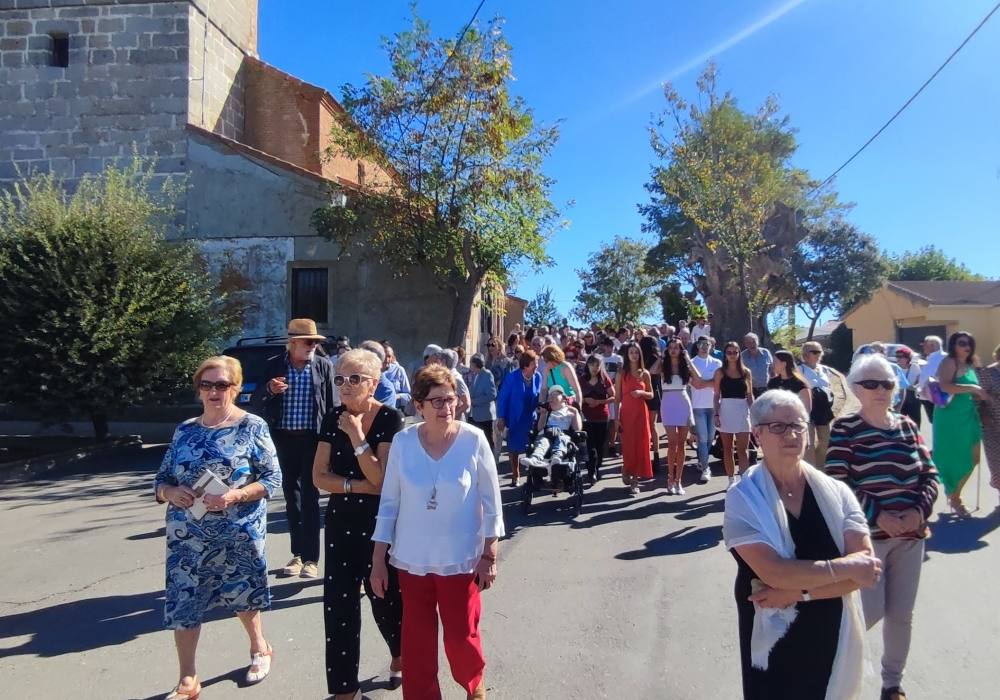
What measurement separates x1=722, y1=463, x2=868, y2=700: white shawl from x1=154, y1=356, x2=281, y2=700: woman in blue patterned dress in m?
2.52

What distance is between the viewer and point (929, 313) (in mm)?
37188

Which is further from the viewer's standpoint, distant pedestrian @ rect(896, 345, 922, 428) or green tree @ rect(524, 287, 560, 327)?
green tree @ rect(524, 287, 560, 327)

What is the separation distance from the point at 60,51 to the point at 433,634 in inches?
823

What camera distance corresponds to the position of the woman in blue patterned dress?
3482mm

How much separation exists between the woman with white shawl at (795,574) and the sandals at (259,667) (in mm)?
2653

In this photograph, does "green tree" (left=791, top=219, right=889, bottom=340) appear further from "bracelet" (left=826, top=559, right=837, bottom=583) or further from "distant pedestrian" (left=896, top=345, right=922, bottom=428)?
"bracelet" (left=826, top=559, right=837, bottom=583)

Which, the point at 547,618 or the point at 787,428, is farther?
the point at 547,618

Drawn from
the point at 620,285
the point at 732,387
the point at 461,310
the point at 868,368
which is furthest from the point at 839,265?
the point at 868,368

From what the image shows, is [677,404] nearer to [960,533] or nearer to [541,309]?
[960,533]

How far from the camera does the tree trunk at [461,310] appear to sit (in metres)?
15.6

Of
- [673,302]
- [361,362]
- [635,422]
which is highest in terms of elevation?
[673,302]

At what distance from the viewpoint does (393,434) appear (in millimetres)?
3445

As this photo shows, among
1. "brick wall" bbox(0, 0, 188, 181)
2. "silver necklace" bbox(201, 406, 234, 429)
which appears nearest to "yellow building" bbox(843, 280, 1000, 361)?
"brick wall" bbox(0, 0, 188, 181)

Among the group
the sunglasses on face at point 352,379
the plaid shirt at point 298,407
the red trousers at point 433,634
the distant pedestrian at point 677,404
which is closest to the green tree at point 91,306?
the plaid shirt at point 298,407
